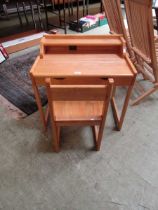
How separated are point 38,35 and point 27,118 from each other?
1.95m

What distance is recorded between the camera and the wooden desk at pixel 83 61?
1.02m

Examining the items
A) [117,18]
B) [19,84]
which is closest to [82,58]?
[117,18]

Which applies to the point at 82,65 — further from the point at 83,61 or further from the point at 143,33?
the point at 143,33

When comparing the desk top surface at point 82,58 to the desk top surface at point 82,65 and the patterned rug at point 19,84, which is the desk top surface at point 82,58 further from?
the patterned rug at point 19,84

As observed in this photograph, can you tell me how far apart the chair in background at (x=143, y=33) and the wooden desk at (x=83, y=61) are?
204 mm

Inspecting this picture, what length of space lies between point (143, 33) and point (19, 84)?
1.34 meters

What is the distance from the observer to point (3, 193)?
1041mm

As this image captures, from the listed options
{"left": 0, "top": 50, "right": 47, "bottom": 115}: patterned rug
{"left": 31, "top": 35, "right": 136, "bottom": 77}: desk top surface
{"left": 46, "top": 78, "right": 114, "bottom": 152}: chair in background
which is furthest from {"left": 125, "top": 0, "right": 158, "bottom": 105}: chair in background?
{"left": 0, "top": 50, "right": 47, "bottom": 115}: patterned rug

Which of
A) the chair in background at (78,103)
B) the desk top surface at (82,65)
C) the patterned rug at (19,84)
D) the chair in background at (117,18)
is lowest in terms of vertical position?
the patterned rug at (19,84)

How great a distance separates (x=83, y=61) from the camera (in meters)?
1.18

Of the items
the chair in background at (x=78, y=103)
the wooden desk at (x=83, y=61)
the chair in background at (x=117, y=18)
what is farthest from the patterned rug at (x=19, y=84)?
the chair in background at (x=117, y=18)

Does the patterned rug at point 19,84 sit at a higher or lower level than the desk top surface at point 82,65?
lower

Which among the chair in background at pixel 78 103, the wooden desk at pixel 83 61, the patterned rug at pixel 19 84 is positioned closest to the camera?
the chair in background at pixel 78 103

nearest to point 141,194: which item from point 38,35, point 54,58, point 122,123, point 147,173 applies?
point 147,173
